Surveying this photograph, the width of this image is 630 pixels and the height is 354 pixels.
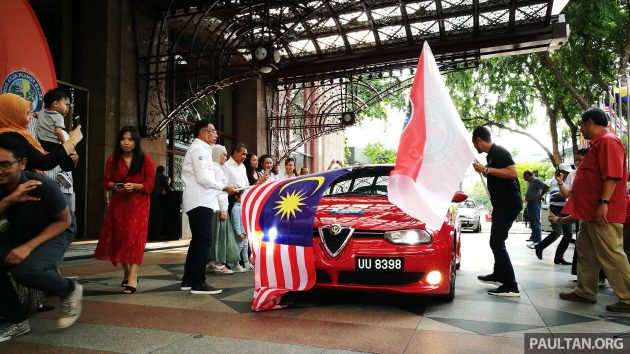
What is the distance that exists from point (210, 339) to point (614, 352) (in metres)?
2.82

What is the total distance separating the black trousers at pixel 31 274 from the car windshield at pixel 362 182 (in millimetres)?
A: 3040

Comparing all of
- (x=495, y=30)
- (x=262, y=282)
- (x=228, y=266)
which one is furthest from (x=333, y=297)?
(x=495, y=30)

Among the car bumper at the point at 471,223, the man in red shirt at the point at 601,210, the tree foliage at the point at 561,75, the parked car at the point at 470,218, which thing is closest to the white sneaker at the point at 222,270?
the man in red shirt at the point at 601,210

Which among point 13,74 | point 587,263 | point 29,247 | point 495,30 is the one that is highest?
point 495,30

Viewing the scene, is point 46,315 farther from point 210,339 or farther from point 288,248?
point 288,248

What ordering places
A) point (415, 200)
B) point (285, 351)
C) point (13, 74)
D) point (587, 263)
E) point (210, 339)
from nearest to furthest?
point (285, 351)
point (210, 339)
point (415, 200)
point (587, 263)
point (13, 74)

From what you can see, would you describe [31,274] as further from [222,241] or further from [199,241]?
[222,241]

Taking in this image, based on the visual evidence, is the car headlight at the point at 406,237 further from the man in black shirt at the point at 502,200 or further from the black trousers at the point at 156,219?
the black trousers at the point at 156,219

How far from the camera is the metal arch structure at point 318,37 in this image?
12047mm

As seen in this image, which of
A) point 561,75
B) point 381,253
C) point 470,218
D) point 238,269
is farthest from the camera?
point 470,218

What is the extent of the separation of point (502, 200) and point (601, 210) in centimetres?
102

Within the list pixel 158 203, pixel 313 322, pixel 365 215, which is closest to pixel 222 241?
pixel 365 215

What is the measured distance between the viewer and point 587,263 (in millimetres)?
4945

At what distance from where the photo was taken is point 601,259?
4586 mm
